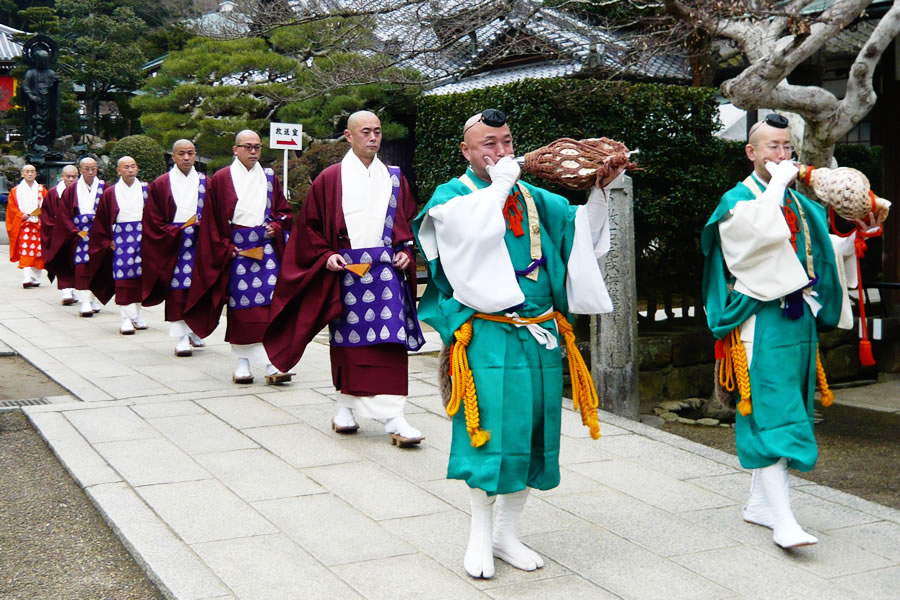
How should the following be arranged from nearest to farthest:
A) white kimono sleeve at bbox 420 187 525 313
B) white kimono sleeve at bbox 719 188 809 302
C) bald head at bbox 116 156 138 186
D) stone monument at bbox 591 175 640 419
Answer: white kimono sleeve at bbox 420 187 525 313 → white kimono sleeve at bbox 719 188 809 302 → stone monument at bbox 591 175 640 419 → bald head at bbox 116 156 138 186

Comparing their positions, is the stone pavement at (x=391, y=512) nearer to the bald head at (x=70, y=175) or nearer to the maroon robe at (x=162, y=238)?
the maroon robe at (x=162, y=238)

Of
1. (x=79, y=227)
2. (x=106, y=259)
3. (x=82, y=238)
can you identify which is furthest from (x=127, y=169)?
(x=79, y=227)

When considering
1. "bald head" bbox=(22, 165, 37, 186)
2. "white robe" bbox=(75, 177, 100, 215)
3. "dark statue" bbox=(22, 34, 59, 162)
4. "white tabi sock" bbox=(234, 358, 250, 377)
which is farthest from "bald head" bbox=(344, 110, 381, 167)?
"dark statue" bbox=(22, 34, 59, 162)

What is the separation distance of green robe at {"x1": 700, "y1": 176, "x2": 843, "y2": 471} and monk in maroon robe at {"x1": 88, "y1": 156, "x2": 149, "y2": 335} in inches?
282

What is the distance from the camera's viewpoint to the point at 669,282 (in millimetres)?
8617

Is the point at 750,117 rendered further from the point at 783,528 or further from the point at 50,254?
the point at 50,254

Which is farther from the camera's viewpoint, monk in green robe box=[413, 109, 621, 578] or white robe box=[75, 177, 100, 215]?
white robe box=[75, 177, 100, 215]

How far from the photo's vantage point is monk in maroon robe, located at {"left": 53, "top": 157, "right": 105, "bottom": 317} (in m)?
11.7

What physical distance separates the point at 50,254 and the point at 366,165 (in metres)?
7.75

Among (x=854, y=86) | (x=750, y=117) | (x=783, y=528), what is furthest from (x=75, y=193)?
(x=783, y=528)

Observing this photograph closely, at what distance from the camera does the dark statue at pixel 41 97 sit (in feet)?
73.4

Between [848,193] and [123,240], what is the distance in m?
7.93

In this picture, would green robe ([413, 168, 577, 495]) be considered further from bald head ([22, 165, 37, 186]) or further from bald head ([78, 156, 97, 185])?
bald head ([22, 165, 37, 186])

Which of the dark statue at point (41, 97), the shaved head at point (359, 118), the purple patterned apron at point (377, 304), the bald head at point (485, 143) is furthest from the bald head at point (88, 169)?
the dark statue at point (41, 97)
